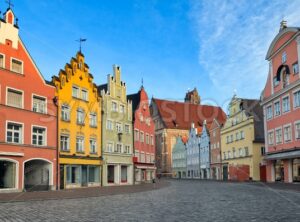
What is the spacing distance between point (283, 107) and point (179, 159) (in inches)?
2157

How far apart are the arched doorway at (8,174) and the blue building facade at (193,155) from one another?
58.5 metres

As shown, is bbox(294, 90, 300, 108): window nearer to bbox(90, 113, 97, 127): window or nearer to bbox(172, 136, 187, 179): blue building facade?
bbox(90, 113, 97, 127): window

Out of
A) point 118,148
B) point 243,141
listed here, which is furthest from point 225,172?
point 118,148

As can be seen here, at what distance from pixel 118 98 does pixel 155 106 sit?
5892cm

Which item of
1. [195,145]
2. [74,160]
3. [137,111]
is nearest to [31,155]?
[74,160]

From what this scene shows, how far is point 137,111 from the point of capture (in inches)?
2201

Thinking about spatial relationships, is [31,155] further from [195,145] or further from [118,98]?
[195,145]

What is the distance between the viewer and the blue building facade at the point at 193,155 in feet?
283

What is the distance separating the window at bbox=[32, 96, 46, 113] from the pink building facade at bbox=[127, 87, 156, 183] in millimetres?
19749

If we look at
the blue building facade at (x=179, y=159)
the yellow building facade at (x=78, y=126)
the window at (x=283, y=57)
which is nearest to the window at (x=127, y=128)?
the yellow building facade at (x=78, y=126)

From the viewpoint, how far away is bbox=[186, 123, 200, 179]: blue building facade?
86.3 metres

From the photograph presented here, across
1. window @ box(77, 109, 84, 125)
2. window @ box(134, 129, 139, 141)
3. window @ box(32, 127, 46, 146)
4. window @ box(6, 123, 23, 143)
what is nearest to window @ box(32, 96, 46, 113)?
window @ box(32, 127, 46, 146)

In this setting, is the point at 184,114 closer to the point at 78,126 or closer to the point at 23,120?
the point at 78,126

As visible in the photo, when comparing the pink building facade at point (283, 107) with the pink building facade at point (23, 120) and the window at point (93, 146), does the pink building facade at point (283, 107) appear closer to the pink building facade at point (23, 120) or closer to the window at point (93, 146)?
the window at point (93, 146)
